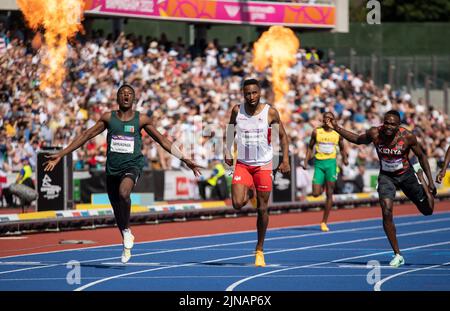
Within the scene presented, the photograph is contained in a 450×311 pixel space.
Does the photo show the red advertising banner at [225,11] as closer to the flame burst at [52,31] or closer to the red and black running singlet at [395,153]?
the flame burst at [52,31]

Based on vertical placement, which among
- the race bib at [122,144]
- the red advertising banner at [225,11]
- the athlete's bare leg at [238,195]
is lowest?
the athlete's bare leg at [238,195]

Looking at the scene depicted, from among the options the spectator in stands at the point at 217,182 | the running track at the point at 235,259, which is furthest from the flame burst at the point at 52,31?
the running track at the point at 235,259

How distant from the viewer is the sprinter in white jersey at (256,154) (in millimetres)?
15859

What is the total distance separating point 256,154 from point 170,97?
21.1 metres

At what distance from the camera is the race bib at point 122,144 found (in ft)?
52.6

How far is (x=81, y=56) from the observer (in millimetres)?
34625

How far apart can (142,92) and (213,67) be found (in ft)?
19.3

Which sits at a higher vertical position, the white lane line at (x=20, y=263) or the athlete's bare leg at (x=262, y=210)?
the athlete's bare leg at (x=262, y=210)

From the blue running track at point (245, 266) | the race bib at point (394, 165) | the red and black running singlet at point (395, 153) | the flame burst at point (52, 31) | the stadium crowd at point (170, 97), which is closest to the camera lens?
the blue running track at point (245, 266)

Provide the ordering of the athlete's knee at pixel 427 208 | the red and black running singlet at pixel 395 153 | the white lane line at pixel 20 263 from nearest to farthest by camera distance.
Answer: the red and black running singlet at pixel 395 153
the athlete's knee at pixel 427 208
the white lane line at pixel 20 263

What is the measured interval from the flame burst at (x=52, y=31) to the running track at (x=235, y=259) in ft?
24.6

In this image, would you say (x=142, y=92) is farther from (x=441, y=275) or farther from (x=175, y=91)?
(x=441, y=275)

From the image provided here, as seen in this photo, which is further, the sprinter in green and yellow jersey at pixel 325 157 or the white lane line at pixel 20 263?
the sprinter in green and yellow jersey at pixel 325 157
